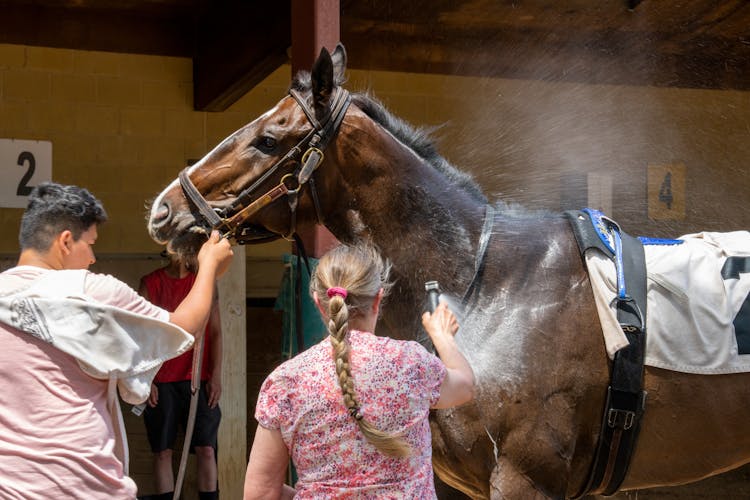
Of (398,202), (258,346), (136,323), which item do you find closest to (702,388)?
(398,202)

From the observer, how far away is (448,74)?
28.1 ft

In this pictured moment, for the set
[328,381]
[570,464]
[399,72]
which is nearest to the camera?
[328,381]

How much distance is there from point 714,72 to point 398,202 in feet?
20.6

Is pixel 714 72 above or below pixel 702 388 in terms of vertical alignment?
above

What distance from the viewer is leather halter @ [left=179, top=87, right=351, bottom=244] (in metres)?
3.40

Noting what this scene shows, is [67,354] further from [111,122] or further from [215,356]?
[111,122]

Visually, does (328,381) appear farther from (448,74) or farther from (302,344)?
(448,74)

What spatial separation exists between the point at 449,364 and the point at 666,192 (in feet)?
20.5

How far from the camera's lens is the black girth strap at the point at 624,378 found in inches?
126

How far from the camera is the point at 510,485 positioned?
3129 millimetres

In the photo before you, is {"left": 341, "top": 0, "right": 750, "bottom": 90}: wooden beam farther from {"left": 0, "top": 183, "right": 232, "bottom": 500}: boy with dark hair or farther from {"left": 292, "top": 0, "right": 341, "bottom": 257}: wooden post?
{"left": 0, "top": 183, "right": 232, "bottom": 500}: boy with dark hair

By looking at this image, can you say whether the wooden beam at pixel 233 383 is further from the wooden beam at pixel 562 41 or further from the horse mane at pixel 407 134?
the horse mane at pixel 407 134

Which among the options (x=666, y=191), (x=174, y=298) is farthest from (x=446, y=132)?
(x=174, y=298)

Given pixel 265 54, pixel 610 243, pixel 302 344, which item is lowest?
pixel 302 344
